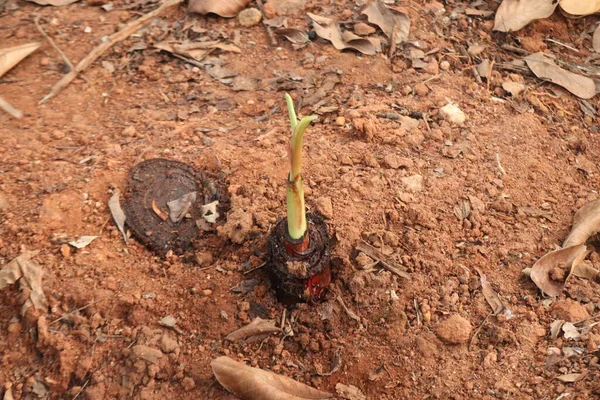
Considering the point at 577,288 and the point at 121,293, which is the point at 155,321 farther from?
the point at 577,288

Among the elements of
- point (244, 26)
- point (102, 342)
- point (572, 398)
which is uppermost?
point (244, 26)

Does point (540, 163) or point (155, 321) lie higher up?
point (540, 163)

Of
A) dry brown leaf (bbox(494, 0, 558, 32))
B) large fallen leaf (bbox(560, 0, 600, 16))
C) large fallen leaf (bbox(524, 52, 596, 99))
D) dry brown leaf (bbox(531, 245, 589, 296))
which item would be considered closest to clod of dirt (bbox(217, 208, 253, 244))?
dry brown leaf (bbox(531, 245, 589, 296))

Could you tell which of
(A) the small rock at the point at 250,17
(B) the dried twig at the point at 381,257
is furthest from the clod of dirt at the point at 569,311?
(A) the small rock at the point at 250,17

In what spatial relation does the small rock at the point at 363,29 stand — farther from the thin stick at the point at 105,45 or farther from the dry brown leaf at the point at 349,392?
the dry brown leaf at the point at 349,392

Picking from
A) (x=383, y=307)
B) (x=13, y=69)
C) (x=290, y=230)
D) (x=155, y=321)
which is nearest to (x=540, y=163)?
(x=383, y=307)

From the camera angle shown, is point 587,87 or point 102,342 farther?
point 587,87

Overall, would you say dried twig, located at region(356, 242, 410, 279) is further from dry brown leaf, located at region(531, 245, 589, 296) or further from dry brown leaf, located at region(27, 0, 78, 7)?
dry brown leaf, located at region(27, 0, 78, 7)
